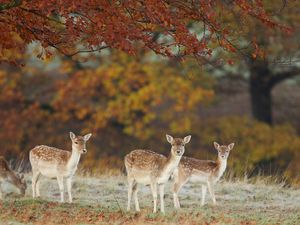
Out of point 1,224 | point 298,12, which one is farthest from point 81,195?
point 298,12

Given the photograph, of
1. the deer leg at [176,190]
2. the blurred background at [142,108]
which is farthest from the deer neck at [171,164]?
the blurred background at [142,108]

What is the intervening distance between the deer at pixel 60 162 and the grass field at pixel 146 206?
17.0 inches

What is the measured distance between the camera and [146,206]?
1590cm

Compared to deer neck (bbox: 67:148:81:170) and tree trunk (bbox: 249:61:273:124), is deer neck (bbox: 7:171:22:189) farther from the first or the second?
tree trunk (bbox: 249:61:273:124)

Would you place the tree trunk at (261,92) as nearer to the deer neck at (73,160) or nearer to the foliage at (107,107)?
the foliage at (107,107)

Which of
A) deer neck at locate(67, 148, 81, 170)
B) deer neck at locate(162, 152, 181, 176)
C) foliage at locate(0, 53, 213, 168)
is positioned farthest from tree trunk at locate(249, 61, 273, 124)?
deer neck at locate(162, 152, 181, 176)

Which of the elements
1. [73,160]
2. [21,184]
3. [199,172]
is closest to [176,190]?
[199,172]

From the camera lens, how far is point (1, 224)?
1305 centimetres

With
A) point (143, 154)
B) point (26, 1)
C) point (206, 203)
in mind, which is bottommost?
point (206, 203)

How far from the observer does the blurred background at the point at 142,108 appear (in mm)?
31578

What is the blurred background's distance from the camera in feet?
104

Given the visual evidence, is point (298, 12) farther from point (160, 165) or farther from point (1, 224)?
point (1, 224)

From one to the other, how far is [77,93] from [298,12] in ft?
30.2

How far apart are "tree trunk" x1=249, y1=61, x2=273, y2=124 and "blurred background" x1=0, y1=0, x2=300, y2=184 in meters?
0.04
